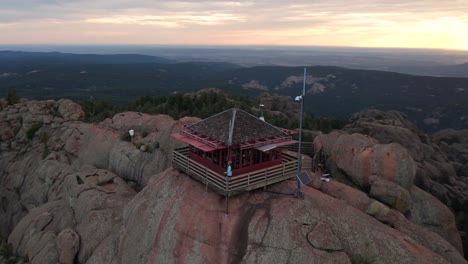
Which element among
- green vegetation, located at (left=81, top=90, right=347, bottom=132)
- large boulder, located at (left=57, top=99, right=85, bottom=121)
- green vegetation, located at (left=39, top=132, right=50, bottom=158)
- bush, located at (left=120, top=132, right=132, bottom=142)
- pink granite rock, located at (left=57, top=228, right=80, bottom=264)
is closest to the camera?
pink granite rock, located at (left=57, top=228, right=80, bottom=264)

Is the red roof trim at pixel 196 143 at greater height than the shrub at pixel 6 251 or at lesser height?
greater

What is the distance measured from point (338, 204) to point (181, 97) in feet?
184

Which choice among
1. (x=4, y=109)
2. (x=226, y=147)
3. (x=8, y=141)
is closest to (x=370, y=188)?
(x=226, y=147)

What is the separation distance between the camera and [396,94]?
180 meters

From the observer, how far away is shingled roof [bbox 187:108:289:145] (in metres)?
24.9

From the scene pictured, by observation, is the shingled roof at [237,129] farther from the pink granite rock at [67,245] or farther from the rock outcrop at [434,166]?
the pink granite rock at [67,245]

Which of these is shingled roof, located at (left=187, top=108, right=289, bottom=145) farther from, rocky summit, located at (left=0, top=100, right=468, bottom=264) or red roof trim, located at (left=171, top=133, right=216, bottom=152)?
rocky summit, located at (left=0, top=100, right=468, bottom=264)

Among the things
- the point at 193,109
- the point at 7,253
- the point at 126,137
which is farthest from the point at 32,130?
the point at 193,109

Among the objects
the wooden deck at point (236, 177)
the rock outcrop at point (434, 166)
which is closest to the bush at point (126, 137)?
the wooden deck at point (236, 177)

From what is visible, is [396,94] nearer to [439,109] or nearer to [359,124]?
[439,109]

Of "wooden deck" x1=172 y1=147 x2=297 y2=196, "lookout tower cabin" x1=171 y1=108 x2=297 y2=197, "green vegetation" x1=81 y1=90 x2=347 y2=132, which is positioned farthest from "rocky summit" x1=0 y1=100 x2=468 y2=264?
"green vegetation" x1=81 y1=90 x2=347 y2=132

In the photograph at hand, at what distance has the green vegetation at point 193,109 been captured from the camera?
201ft

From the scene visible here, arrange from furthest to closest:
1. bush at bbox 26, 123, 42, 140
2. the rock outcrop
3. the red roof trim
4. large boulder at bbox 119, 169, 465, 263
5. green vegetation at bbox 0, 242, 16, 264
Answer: bush at bbox 26, 123, 42, 140 < the rock outcrop < green vegetation at bbox 0, 242, 16, 264 < the red roof trim < large boulder at bbox 119, 169, 465, 263

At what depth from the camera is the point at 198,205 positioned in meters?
24.2
